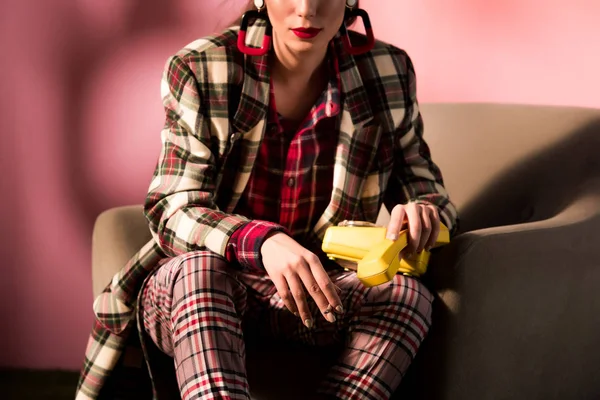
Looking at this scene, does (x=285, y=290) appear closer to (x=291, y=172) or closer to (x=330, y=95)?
(x=291, y=172)

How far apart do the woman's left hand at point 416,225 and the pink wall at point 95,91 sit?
0.76 m

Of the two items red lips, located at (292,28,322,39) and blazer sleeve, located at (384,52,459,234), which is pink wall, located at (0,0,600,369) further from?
red lips, located at (292,28,322,39)

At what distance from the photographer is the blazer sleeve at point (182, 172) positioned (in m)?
1.28

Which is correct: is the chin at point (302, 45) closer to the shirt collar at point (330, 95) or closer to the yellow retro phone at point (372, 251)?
the shirt collar at point (330, 95)

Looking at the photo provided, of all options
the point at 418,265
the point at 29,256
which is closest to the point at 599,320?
the point at 418,265

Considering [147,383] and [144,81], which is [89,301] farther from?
[147,383]

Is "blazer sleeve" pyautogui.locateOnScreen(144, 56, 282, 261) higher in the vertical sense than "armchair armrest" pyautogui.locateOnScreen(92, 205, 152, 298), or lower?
higher

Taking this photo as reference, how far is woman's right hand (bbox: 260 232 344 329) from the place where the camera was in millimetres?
1118

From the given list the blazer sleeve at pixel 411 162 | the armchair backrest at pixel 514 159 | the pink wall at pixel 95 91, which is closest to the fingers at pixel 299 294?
the blazer sleeve at pixel 411 162

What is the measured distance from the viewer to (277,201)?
1.42 metres

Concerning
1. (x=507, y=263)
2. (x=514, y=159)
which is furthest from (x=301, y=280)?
(x=514, y=159)

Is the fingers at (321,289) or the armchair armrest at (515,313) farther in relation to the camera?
the armchair armrest at (515,313)

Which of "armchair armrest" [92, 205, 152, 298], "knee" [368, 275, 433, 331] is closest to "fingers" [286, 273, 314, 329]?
"knee" [368, 275, 433, 331]

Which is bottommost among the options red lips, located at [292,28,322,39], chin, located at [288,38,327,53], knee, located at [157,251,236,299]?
knee, located at [157,251,236,299]
